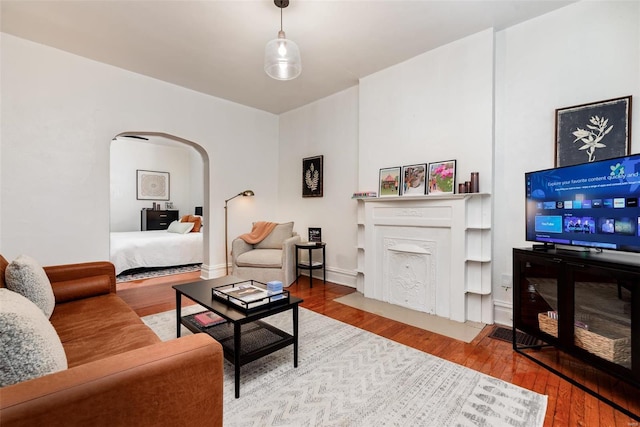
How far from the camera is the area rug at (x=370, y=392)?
4.94 ft

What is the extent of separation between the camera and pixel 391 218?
3316 millimetres

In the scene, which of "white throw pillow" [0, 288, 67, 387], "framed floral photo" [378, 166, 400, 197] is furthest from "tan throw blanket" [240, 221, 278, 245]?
"white throw pillow" [0, 288, 67, 387]

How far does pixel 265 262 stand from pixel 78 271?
198 cm

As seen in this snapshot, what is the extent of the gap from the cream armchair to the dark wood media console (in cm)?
255

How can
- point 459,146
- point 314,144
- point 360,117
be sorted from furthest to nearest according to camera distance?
point 314,144
point 360,117
point 459,146

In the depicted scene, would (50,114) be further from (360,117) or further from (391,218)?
(391,218)

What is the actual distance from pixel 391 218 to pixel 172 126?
3192 millimetres

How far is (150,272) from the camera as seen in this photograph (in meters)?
4.73

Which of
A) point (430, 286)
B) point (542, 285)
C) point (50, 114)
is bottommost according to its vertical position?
point (430, 286)

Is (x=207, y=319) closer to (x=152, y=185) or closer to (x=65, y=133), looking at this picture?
(x=65, y=133)

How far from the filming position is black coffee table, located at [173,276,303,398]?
1705mm

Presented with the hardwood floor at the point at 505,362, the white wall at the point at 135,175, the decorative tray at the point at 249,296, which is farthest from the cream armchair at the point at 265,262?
the white wall at the point at 135,175

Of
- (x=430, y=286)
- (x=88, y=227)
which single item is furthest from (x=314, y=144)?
(x=88, y=227)

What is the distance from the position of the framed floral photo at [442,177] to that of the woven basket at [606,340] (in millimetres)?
1509
